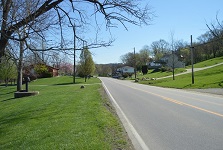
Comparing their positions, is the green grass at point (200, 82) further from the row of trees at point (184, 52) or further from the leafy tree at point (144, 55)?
the leafy tree at point (144, 55)

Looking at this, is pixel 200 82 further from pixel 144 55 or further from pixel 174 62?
pixel 144 55

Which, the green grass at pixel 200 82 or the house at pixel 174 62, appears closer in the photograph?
the green grass at pixel 200 82

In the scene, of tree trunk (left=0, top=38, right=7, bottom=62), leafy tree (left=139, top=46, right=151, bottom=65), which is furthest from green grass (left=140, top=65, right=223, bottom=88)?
leafy tree (left=139, top=46, right=151, bottom=65)

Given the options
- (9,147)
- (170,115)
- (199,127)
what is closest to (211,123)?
(199,127)

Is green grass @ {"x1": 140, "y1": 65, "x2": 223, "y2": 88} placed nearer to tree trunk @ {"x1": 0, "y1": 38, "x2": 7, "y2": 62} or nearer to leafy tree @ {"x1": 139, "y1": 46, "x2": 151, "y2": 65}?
tree trunk @ {"x1": 0, "y1": 38, "x2": 7, "y2": 62}

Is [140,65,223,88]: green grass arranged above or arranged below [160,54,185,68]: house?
below

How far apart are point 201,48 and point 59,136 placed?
114 m

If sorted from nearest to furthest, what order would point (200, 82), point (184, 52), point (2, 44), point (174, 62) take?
point (2, 44), point (200, 82), point (174, 62), point (184, 52)

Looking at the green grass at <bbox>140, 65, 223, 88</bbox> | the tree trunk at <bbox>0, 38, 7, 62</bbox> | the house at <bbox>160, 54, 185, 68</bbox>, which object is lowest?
the green grass at <bbox>140, 65, 223, 88</bbox>

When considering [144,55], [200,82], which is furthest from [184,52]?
[200,82]

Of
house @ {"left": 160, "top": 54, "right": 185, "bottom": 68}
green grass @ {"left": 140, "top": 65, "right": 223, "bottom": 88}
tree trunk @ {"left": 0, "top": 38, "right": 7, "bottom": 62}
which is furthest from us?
house @ {"left": 160, "top": 54, "right": 185, "bottom": 68}

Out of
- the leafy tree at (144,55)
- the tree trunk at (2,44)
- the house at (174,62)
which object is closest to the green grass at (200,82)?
the house at (174,62)

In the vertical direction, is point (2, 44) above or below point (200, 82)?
above

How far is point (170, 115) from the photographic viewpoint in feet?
34.8
